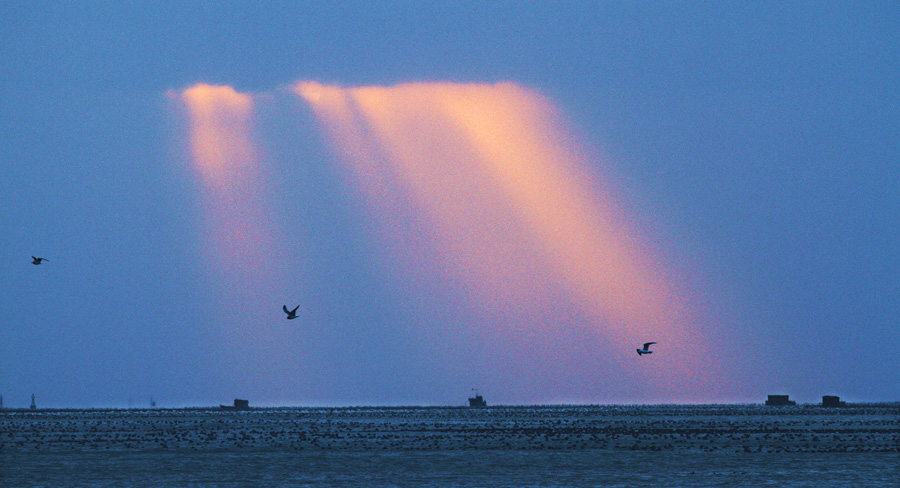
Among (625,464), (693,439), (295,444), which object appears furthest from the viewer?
(693,439)

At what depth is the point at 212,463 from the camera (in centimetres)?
7244

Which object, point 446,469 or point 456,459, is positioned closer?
point 446,469

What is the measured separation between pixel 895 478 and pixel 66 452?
56038 millimetres

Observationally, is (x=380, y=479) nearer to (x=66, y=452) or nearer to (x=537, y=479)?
(x=537, y=479)

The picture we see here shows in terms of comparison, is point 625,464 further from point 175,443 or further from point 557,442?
point 175,443

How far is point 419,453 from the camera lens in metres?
81.8

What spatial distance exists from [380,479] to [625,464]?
16.6m

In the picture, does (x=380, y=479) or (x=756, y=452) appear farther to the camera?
(x=756, y=452)

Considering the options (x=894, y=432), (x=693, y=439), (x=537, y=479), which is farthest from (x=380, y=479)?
(x=894, y=432)

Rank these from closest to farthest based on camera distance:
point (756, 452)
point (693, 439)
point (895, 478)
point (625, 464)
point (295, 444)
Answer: point (895, 478) < point (625, 464) < point (756, 452) < point (295, 444) < point (693, 439)

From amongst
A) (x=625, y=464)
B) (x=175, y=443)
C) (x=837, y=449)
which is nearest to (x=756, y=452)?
(x=837, y=449)

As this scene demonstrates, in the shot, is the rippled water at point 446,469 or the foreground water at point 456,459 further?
the foreground water at point 456,459

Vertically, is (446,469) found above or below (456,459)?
below

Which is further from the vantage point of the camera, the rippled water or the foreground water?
the foreground water
